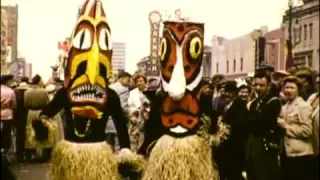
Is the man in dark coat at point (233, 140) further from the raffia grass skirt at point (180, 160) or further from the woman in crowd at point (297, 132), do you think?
the raffia grass skirt at point (180, 160)

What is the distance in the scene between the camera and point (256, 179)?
8266 mm

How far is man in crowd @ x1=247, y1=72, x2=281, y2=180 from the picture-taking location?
777 cm

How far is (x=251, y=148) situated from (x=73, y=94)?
214cm

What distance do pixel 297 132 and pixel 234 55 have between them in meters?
1.34

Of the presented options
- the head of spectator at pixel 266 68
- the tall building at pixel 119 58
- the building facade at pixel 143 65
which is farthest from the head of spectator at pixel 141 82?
the building facade at pixel 143 65

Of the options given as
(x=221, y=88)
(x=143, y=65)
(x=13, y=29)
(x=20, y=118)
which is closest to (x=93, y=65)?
(x=13, y=29)

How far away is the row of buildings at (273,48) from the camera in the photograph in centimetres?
738

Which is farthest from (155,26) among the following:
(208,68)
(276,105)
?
(276,105)

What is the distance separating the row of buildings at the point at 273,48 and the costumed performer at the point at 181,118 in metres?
0.53

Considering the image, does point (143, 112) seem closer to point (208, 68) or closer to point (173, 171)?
point (208, 68)

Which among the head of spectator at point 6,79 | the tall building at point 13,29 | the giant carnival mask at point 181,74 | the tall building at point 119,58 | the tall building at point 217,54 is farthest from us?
the tall building at point 119,58

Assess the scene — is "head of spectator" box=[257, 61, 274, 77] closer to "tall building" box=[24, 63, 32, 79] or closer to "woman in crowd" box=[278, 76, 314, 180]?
"woman in crowd" box=[278, 76, 314, 180]

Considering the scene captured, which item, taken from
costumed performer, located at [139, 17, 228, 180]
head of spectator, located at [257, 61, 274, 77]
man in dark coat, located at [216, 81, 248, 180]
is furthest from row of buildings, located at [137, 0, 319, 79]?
costumed performer, located at [139, 17, 228, 180]

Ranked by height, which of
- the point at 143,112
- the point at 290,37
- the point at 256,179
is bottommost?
the point at 256,179
